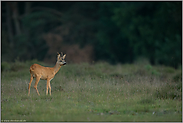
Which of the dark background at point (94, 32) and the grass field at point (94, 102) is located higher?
the dark background at point (94, 32)

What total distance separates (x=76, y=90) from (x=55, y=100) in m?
1.57

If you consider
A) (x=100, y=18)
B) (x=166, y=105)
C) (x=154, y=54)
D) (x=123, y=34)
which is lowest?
(x=166, y=105)

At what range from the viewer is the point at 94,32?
3609 centimetres

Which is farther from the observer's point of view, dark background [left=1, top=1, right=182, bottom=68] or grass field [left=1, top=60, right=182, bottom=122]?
dark background [left=1, top=1, right=182, bottom=68]

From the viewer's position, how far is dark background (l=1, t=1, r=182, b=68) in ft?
87.8

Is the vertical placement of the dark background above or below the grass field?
above

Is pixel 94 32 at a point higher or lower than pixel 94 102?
higher

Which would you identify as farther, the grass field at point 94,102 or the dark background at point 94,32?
the dark background at point 94,32

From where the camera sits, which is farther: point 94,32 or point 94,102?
point 94,32

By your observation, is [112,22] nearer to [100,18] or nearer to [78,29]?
[100,18]

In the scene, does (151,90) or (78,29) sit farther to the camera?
(78,29)

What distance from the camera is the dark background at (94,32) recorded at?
26.8 m

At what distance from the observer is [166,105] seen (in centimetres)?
850

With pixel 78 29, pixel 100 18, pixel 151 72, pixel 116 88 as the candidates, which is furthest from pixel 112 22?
pixel 116 88
